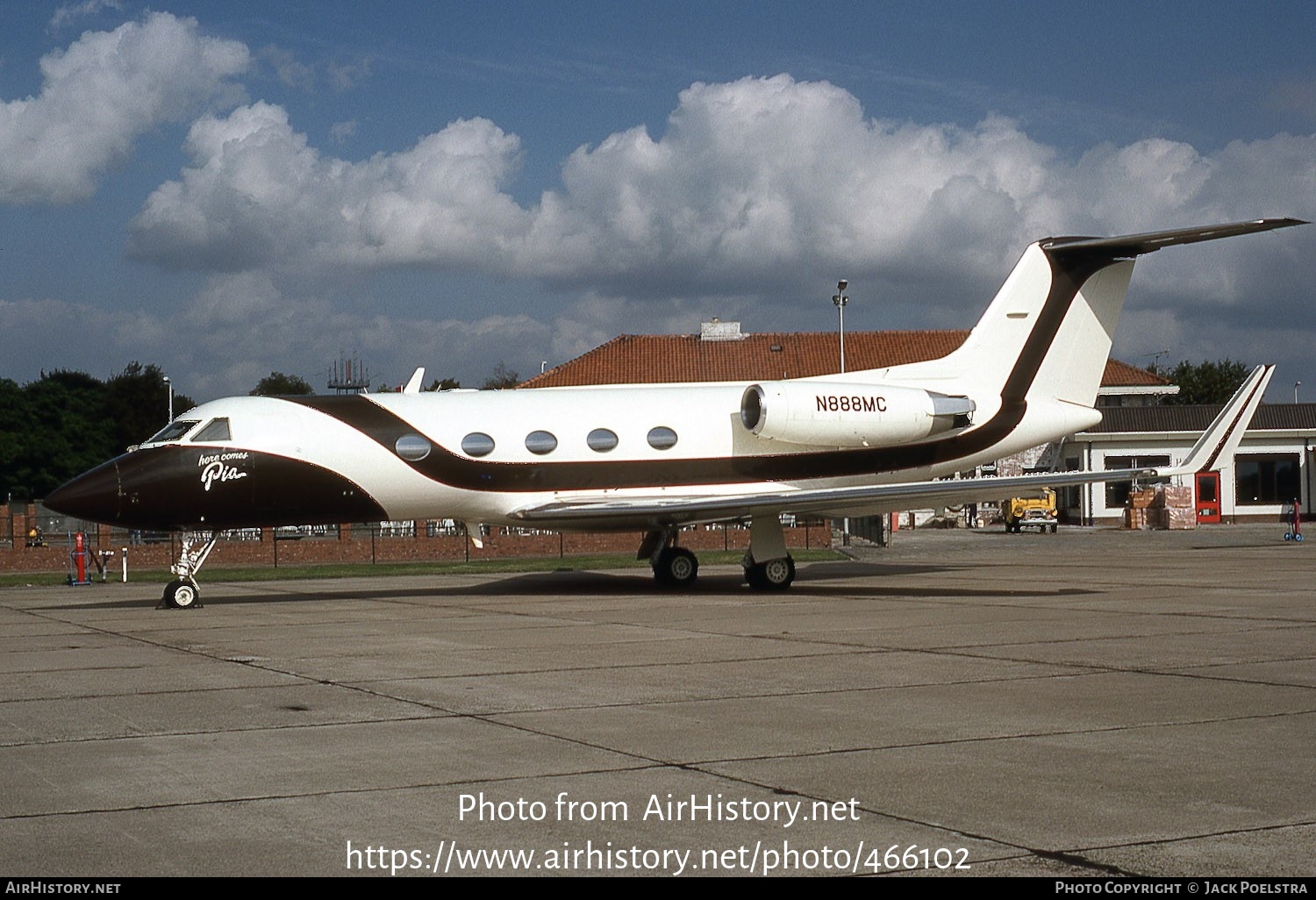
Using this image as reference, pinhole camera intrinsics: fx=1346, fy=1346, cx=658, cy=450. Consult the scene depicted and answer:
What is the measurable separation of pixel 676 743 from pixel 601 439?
44.5ft

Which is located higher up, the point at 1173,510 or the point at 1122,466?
the point at 1122,466

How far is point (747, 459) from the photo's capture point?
869 inches

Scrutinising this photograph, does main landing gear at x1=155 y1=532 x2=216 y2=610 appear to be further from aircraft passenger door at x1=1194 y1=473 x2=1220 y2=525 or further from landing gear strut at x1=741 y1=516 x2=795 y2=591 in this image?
aircraft passenger door at x1=1194 y1=473 x2=1220 y2=525

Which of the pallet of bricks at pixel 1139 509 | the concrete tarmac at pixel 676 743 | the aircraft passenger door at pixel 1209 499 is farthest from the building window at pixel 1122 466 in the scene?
the concrete tarmac at pixel 676 743

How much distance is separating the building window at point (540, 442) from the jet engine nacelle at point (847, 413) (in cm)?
319

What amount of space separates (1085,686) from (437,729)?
15.8 feet

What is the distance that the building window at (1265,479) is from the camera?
57594 mm

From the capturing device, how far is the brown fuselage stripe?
68.3 feet

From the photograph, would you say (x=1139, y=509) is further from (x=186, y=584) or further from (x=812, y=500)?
(x=186, y=584)

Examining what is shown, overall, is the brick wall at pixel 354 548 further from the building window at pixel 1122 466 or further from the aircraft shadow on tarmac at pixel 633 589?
the building window at pixel 1122 466

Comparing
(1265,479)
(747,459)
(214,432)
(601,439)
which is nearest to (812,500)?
(747,459)

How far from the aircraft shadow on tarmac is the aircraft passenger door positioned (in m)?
30.4

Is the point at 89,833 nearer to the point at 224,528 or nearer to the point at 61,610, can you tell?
the point at 224,528
